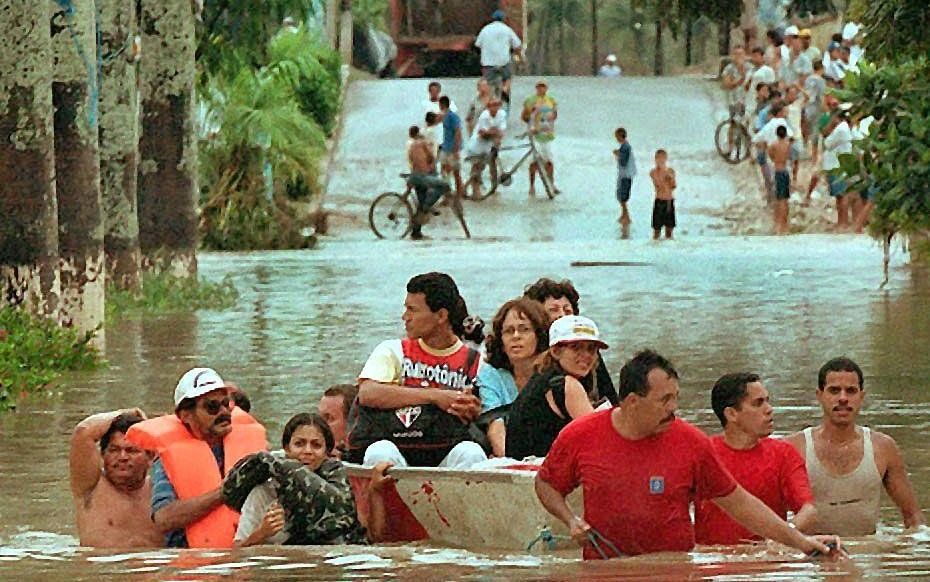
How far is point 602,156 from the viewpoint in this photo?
47281mm

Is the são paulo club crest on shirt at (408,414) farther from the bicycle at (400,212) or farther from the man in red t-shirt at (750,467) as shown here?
the bicycle at (400,212)

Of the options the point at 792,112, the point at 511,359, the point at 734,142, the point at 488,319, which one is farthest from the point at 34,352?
the point at 792,112

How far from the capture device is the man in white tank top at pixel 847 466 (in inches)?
429

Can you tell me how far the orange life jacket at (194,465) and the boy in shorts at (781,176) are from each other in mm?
29264

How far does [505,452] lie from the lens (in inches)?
457

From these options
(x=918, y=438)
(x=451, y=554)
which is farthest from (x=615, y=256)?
(x=451, y=554)

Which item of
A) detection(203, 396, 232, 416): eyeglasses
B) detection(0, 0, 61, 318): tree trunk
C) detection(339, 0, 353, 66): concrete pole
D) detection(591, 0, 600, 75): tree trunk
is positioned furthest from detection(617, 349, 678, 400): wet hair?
detection(591, 0, 600, 75): tree trunk

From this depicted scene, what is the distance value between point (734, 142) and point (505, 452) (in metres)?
34.8

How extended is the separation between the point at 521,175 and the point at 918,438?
3034 cm

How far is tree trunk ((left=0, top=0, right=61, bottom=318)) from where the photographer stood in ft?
63.3

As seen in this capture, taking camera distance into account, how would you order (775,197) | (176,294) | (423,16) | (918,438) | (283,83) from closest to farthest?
(918,438)
(176,294)
(775,197)
(283,83)
(423,16)

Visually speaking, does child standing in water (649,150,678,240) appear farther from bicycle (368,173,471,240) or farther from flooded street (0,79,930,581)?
bicycle (368,173,471,240)

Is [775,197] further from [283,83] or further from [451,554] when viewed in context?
[451,554]

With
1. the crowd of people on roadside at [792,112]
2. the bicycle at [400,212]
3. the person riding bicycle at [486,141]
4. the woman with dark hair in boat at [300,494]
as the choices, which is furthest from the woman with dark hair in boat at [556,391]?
the person riding bicycle at [486,141]
